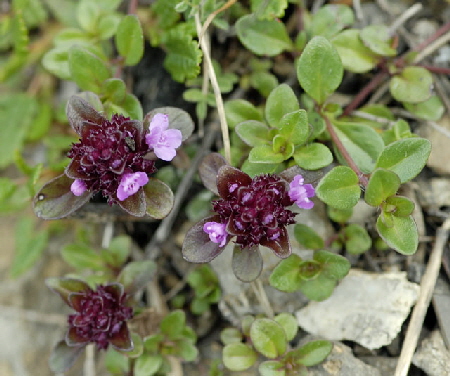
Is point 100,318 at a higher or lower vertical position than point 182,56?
lower

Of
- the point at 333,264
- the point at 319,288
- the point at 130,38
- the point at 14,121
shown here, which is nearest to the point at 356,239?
the point at 333,264

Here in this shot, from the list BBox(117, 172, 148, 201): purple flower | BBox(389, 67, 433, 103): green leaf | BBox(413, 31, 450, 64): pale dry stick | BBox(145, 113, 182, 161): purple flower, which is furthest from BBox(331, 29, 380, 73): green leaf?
BBox(117, 172, 148, 201): purple flower

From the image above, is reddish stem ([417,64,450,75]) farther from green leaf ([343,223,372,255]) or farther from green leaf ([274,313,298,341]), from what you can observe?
green leaf ([274,313,298,341])

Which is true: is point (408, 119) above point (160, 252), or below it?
above

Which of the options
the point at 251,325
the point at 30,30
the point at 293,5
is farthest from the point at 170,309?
the point at 30,30

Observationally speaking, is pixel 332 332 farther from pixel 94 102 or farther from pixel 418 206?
pixel 94 102

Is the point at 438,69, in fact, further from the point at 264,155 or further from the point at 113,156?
the point at 113,156

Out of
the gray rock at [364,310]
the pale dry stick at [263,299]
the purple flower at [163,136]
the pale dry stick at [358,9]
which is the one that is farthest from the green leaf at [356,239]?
the pale dry stick at [358,9]
